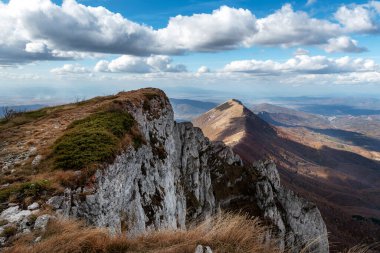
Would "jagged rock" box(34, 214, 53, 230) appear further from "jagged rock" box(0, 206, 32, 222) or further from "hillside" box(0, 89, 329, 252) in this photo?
"jagged rock" box(0, 206, 32, 222)

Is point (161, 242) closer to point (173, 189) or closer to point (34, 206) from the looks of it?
point (34, 206)

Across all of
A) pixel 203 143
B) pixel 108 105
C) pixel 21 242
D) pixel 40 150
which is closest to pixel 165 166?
pixel 108 105

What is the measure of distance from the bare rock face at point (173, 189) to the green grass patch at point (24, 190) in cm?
112

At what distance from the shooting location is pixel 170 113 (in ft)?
197

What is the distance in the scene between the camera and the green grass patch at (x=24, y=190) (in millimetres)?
15648

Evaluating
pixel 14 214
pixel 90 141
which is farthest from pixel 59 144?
pixel 14 214

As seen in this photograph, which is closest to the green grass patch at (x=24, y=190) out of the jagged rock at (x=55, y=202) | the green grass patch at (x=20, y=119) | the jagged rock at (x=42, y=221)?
the jagged rock at (x=55, y=202)

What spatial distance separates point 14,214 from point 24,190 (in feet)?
8.01

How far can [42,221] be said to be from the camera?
12.8 metres

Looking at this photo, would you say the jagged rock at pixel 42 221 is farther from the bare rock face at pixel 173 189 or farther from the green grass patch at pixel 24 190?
the green grass patch at pixel 24 190

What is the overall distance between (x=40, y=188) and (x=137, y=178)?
46.2 ft

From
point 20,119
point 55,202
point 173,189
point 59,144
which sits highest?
point 20,119

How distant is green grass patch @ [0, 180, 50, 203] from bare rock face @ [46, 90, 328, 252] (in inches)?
43.9

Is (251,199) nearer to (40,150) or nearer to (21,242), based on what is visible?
(40,150)
